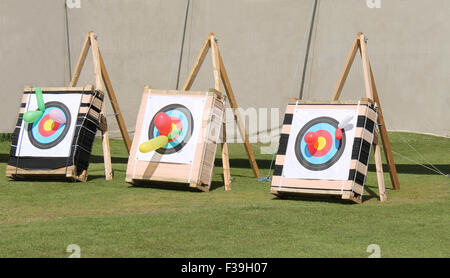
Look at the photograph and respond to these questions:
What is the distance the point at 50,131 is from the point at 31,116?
0.87 ft

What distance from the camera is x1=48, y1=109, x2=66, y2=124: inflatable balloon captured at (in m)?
7.44

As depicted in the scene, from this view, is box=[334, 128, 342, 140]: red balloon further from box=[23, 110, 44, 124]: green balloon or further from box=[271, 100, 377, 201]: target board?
box=[23, 110, 44, 124]: green balloon

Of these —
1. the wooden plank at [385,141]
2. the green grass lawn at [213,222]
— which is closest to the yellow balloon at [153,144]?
the green grass lawn at [213,222]

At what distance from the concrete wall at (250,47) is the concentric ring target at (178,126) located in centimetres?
290

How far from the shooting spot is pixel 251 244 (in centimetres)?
421

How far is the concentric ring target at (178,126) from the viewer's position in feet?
22.8

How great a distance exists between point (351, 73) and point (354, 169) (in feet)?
12.2

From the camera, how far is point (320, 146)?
20.7ft

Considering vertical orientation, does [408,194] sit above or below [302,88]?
below

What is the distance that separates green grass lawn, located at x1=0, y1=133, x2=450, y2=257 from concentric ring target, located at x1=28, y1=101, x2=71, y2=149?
1.50 ft

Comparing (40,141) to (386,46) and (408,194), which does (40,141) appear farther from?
(386,46)

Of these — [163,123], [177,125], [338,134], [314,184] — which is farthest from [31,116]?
[338,134]

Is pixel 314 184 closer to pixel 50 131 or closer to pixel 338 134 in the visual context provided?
pixel 338 134
